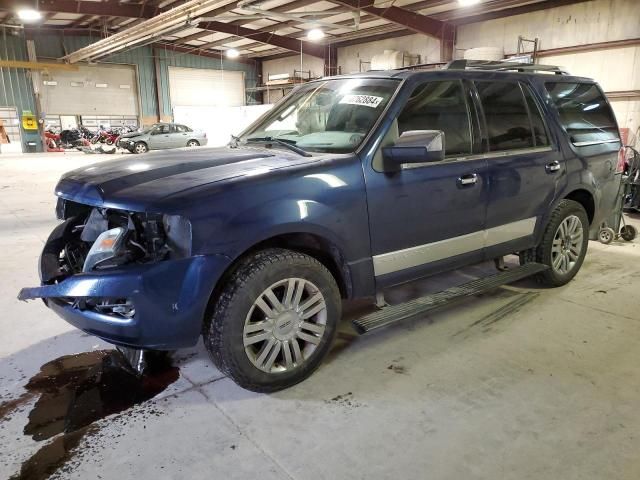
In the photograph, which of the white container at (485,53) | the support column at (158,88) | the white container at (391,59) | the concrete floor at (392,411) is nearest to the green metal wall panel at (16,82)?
the support column at (158,88)

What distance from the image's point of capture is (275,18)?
1367 cm

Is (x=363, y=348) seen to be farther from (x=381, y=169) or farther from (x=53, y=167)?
(x=53, y=167)

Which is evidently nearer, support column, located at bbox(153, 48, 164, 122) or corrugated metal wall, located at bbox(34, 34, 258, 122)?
corrugated metal wall, located at bbox(34, 34, 258, 122)

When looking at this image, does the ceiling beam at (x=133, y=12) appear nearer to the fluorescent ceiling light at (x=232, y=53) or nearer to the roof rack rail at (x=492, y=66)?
the fluorescent ceiling light at (x=232, y=53)

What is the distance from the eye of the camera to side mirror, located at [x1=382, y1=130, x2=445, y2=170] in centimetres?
250

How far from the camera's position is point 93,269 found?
2.21 meters

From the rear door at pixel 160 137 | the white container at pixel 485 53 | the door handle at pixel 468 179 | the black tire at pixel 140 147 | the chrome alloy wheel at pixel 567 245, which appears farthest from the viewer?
the rear door at pixel 160 137

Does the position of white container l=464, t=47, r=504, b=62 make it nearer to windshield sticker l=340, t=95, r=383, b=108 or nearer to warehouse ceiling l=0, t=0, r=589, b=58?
warehouse ceiling l=0, t=0, r=589, b=58

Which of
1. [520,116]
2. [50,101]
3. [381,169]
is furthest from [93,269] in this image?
[50,101]

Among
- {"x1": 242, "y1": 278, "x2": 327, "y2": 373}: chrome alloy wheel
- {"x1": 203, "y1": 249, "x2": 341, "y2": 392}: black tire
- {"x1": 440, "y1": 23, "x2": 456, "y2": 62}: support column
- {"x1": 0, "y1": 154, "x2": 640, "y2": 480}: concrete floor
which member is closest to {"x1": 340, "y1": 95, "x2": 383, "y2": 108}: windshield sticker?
{"x1": 203, "y1": 249, "x2": 341, "y2": 392}: black tire

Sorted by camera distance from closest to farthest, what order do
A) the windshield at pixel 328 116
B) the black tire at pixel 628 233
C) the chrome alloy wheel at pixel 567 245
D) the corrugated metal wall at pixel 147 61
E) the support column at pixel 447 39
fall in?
the windshield at pixel 328 116 < the chrome alloy wheel at pixel 567 245 < the black tire at pixel 628 233 < the support column at pixel 447 39 < the corrugated metal wall at pixel 147 61

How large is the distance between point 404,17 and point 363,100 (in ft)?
41.9

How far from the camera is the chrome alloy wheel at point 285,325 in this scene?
Answer: 237cm

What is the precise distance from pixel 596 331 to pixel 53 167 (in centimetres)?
1522
